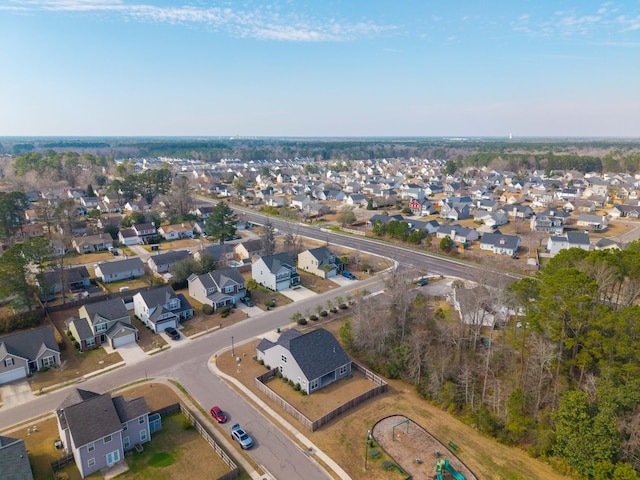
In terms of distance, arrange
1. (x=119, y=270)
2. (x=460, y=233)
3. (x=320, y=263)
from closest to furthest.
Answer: (x=119, y=270)
(x=320, y=263)
(x=460, y=233)

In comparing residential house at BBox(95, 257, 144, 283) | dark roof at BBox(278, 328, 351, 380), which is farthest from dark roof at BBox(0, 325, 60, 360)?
dark roof at BBox(278, 328, 351, 380)

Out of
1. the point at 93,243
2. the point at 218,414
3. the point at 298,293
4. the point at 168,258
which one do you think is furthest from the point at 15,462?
the point at 93,243

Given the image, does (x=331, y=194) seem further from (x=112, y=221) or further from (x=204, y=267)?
(x=204, y=267)

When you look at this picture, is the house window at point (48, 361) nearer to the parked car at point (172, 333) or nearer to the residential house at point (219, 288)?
the parked car at point (172, 333)

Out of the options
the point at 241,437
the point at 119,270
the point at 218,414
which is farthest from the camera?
the point at 119,270

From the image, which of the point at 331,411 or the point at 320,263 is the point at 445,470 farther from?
the point at 320,263
